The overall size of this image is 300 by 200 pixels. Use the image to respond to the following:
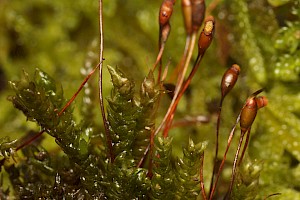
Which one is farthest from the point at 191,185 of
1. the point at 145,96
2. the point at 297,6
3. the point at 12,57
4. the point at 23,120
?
the point at 12,57

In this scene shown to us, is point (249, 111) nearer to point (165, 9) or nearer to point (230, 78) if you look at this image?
point (230, 78)

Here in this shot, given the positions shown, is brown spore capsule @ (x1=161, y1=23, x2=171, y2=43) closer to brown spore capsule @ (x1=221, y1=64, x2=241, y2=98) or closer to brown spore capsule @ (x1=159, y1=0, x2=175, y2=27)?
brown spore capsule @ (x1=159, y1=0, x2=175, y2=27)

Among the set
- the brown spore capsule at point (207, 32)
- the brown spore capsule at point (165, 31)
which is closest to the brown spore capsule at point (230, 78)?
the brown spore capsule at point (207, 32)

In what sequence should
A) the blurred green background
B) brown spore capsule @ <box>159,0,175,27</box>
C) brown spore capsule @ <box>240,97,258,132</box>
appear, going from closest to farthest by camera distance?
brown spore capsule @ <box>240,97,258,132</box>, brown spore capsule @ <box>159,0,175,27</box>, the blurred green background

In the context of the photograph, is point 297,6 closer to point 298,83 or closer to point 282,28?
point 282,28

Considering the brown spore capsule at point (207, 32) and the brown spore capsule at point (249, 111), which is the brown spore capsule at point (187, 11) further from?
the brown spore capsule at point (249, 111)

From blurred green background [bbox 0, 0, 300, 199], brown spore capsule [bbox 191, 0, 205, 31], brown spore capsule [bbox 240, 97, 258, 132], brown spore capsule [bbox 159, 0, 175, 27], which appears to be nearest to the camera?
brown spore capsule [bbox 240, 97, 258, 132]

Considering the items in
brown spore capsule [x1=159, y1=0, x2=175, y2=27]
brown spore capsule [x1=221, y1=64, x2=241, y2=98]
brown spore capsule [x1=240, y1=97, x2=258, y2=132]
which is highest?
brown spore capsule [x1=159, y1=0, x2=175, y2=27]

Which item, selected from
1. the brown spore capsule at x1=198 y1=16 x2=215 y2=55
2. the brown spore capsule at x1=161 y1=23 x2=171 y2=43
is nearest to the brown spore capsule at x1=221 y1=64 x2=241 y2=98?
the brown spore capsule at x1=198 y1=16 x2=215 y2=55
